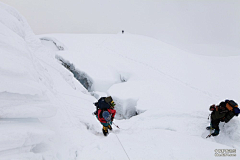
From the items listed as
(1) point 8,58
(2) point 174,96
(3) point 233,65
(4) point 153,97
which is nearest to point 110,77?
(4) point 153,97

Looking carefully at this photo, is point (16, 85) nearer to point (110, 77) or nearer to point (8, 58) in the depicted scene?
point (8, 58)

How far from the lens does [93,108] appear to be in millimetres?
6926

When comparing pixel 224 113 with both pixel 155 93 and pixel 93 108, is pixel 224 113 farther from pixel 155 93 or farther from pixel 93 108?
pixel 155 93

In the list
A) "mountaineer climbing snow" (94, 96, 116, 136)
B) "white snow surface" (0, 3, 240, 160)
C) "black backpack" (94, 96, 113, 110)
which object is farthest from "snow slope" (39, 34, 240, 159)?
"black backpack" (94, 96, 113, 110)

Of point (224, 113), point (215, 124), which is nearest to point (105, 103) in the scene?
point (215, 124)

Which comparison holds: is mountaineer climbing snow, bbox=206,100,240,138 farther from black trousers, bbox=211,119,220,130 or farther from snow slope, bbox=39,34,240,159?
snow slope, bbox=39,34,240,159

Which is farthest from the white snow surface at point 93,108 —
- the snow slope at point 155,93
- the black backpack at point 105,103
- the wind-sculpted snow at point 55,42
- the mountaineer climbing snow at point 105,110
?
the wind-sculpted snow at point 55,42

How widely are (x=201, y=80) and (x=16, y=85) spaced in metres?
14.1

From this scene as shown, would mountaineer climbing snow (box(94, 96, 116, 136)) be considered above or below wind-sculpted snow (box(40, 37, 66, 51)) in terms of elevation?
below

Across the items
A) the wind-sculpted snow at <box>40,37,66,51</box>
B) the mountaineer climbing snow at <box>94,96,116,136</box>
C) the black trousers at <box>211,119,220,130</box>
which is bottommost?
the black trousers at <box>211,119,220,130</box>

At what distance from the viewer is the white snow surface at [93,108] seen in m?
2.47

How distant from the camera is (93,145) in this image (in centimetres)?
340

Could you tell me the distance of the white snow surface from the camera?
2471 millimetres

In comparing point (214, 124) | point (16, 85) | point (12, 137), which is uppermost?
point (16, 85)
